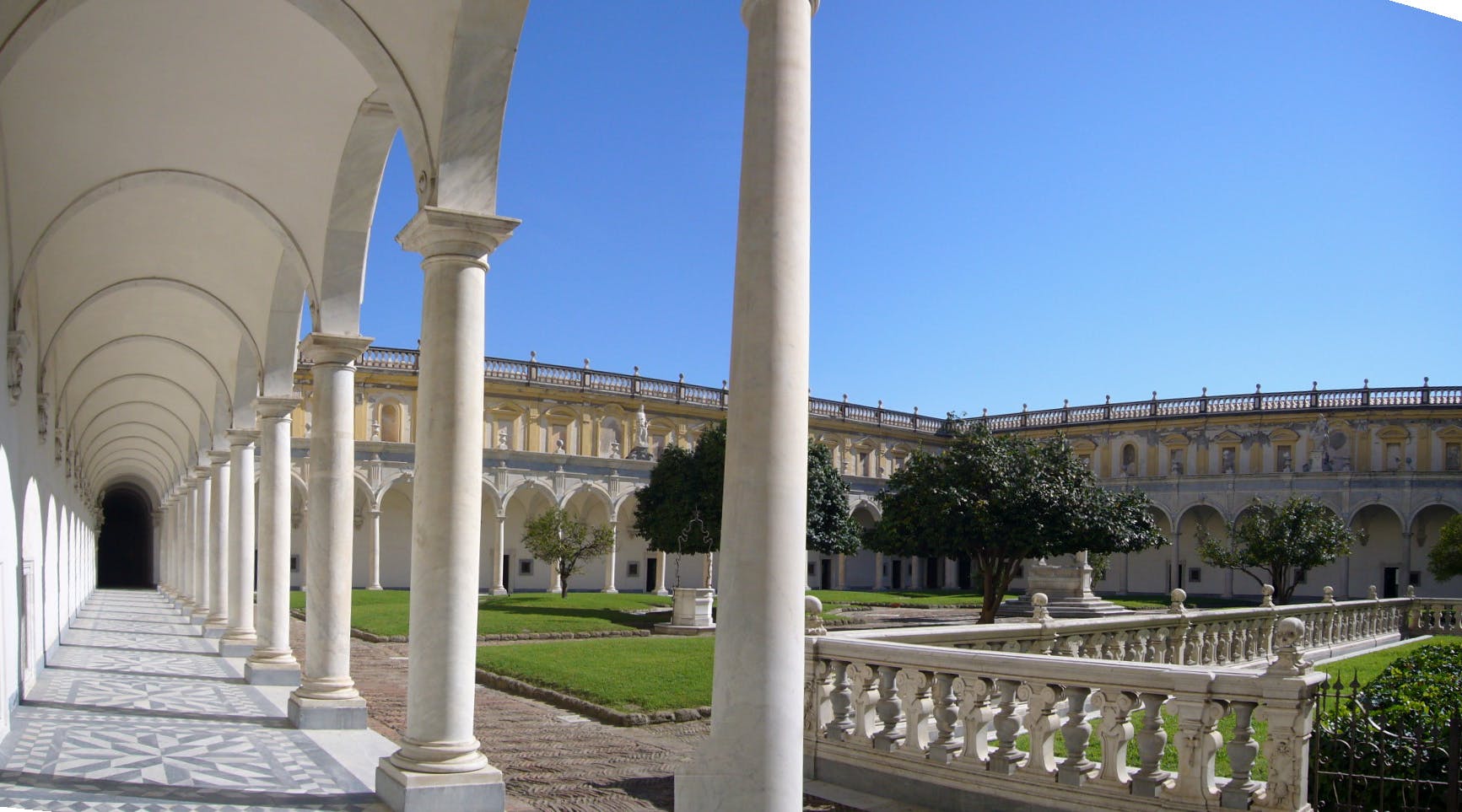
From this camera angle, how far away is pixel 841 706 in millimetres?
7430

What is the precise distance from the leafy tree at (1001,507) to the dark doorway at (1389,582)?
34089 mm

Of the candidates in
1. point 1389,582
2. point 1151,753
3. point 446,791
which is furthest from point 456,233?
point 1389,582

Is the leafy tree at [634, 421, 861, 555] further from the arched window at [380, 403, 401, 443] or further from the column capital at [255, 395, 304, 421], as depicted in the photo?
the column capital at [255, 395, 304, 421]

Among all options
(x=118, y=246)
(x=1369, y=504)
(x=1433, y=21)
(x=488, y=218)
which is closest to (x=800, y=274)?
(x=488, y=218)

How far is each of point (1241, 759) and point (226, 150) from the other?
30.7 feet

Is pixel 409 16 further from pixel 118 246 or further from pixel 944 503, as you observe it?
pixel 944 503

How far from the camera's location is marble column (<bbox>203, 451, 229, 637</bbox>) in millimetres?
18984

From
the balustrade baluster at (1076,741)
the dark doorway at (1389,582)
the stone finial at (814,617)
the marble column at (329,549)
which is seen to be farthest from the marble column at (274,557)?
the dark doorway at (1389,582)

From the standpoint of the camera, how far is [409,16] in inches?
272

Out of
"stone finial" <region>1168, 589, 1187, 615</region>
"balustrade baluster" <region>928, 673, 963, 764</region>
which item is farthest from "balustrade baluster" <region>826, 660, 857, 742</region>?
"stone finial" <region>1168, 589, 1187, 615</region>

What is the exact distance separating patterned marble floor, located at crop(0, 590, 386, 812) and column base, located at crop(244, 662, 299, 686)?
216 millimetres

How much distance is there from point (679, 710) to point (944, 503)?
12.4 meters

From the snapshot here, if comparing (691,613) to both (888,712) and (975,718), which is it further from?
(975,718)

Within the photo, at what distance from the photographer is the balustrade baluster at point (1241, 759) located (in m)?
5.67
